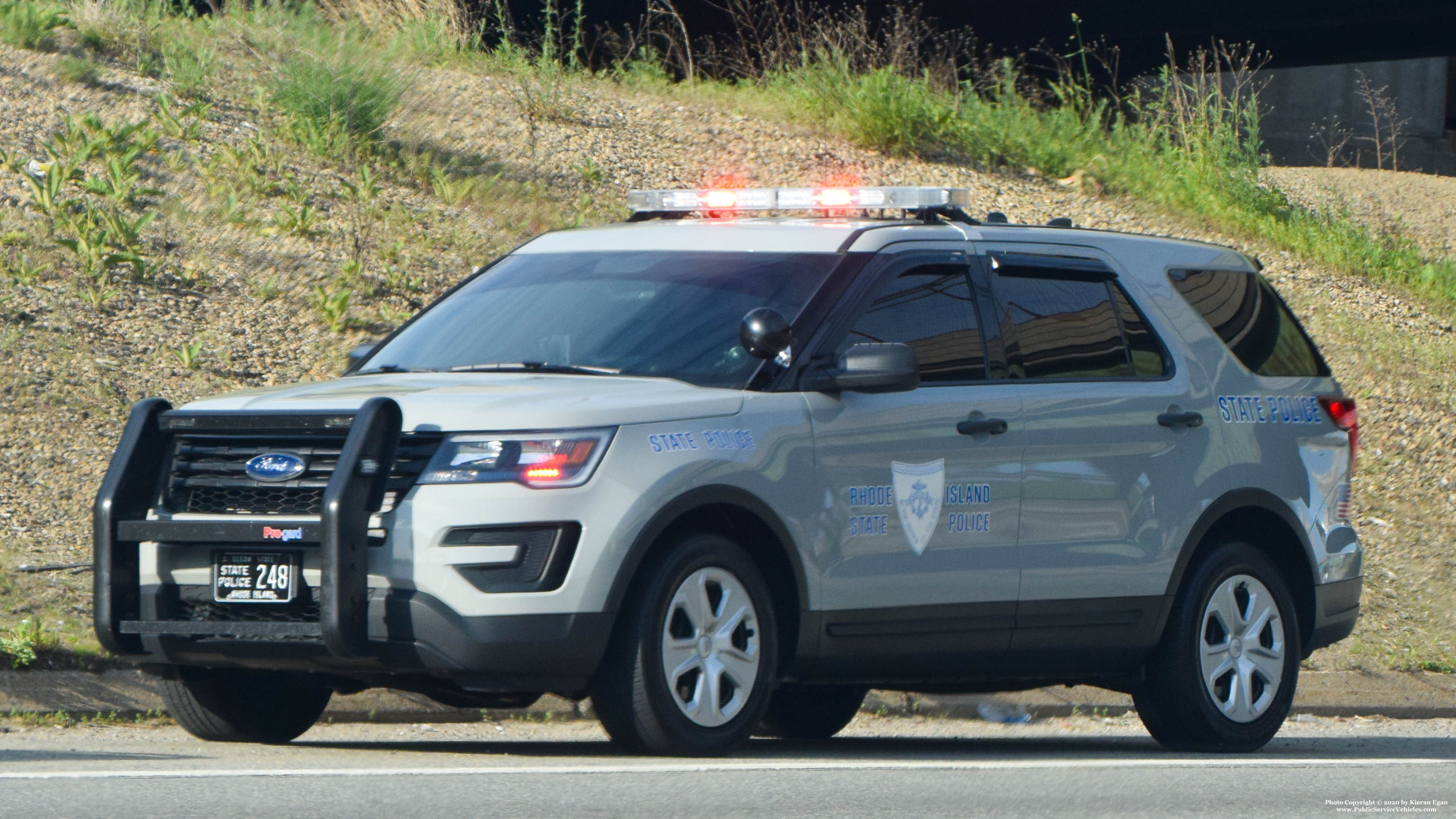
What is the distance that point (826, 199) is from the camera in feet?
25.7

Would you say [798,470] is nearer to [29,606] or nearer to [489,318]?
[489,318]

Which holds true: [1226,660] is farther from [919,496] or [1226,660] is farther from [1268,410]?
[919,496]

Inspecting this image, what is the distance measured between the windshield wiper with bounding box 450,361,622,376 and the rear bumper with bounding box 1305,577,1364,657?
3.37 meters

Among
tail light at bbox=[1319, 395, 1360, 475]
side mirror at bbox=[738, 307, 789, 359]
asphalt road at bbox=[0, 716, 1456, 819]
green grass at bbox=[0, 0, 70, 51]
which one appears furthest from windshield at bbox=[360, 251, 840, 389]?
green grass at bbox=[0, 0, 70, 51]

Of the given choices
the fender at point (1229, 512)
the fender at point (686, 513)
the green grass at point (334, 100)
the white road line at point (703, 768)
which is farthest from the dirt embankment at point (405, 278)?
the fender at point (686, 513)

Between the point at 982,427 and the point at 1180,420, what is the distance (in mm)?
1068

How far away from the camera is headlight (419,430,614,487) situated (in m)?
6.18

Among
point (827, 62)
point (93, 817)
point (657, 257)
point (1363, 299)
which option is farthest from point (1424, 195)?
point (93, 817)

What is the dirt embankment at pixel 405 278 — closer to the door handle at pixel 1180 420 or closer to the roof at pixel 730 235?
the roof at pixel 730 235

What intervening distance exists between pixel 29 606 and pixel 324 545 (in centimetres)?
345

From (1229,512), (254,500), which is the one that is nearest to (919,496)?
(1229,512)

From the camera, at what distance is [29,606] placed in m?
8.96

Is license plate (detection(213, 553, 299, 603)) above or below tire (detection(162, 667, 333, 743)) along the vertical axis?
above

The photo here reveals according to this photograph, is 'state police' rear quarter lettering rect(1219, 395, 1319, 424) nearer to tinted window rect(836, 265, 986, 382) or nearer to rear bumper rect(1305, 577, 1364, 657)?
rear bumper rect(1305, 577, 1364, 657)
